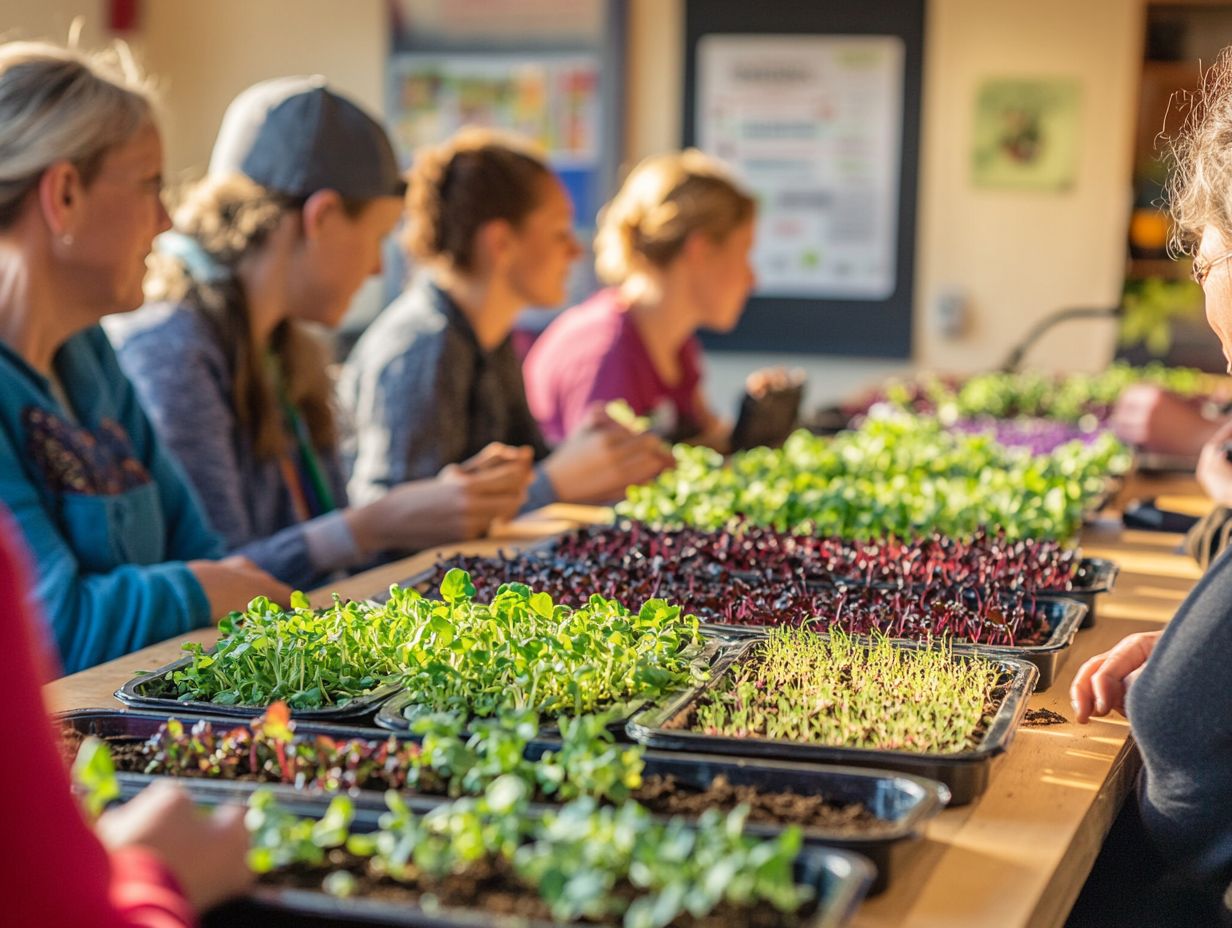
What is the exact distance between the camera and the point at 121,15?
21.9 feet

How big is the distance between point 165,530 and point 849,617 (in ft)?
4.39

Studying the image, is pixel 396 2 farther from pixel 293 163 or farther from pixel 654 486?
pixel 654 486

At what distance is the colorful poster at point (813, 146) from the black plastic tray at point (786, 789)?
18.5 feet

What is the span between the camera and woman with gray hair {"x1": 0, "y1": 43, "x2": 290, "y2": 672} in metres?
2.05

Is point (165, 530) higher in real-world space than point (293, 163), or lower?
lower

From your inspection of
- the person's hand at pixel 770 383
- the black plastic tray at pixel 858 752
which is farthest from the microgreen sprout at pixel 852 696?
the person's hand at pixel 770 383

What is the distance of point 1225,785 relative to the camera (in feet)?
4.58

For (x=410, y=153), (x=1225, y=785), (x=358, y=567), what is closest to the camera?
(x=1225, y=785)

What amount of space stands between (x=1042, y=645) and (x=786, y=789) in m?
0.65

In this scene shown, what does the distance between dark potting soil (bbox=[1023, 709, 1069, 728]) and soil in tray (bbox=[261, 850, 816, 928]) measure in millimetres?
710

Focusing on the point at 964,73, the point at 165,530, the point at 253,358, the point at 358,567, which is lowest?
the point at 358,567

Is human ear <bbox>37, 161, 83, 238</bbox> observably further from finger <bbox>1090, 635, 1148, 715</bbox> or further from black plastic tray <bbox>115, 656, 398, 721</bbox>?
finger <bbox>1090, 635, 1148, 715</bbox>

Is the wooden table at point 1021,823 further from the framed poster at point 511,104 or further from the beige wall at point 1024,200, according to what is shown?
the framed poster at point 511,104

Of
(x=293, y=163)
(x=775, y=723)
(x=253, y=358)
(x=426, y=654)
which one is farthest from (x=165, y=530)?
(x=775, y=723)
